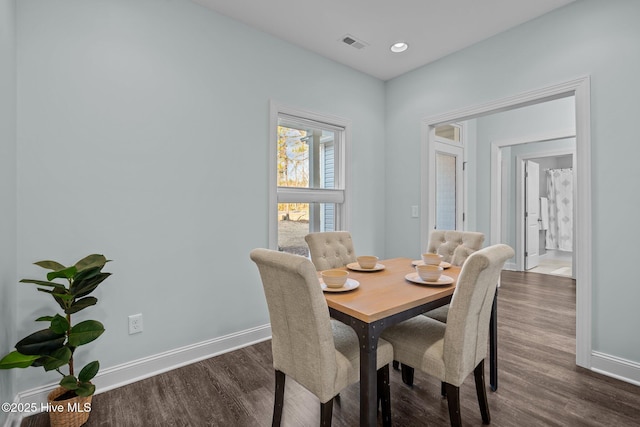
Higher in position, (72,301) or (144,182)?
(144,182)

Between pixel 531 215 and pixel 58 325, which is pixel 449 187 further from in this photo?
pixel 58 325

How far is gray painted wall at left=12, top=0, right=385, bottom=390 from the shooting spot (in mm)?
1830

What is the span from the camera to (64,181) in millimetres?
1893

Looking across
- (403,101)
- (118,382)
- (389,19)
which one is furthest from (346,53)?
(118,382)

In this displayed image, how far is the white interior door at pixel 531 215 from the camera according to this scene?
5613mm

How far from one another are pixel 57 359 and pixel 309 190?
2293 mm

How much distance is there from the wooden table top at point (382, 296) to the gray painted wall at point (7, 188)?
165 cm

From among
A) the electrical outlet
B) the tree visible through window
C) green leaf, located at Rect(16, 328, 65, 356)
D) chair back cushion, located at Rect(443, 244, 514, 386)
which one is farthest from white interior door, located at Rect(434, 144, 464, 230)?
green leaf, located at Rect(16, 328, 65, 356)

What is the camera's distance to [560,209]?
718 cm

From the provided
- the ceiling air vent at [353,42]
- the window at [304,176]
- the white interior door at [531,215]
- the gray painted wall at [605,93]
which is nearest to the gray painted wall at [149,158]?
the window at [304,176]

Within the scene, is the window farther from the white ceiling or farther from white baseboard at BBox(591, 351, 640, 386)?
white baseboard at BBox(591, 351, 640, 386)

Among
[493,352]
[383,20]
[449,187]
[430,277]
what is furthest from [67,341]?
[449,187]

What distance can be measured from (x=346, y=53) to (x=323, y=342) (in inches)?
116

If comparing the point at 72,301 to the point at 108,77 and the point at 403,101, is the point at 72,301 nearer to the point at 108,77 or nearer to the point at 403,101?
the point at 108,77
